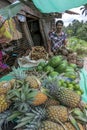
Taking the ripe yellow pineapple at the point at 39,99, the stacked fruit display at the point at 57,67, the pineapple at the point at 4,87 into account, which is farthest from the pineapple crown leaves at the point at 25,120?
the stacked fruit display at the point at 57,67

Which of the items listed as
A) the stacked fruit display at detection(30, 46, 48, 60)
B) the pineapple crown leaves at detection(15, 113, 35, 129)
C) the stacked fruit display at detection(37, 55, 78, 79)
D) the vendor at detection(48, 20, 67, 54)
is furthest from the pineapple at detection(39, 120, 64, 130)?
the vendor at detection(48, 20, 67, 54)

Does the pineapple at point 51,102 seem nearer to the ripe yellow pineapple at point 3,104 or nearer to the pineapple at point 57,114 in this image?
the pineapple at point 57,114

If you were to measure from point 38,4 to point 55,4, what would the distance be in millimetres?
270

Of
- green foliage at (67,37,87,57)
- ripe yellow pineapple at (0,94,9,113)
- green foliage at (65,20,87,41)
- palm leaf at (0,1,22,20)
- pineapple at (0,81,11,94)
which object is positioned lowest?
green foliage at (67,37,87,57)

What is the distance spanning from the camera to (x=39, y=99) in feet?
8.55

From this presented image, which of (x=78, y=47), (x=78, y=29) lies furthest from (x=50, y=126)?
(x=78, y=29)

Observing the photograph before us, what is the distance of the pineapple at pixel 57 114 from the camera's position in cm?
246

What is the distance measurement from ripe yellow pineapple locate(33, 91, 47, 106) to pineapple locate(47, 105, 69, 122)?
0.13 m

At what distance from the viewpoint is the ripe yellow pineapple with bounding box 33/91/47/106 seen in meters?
2.59

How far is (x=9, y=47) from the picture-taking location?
25.0 ft

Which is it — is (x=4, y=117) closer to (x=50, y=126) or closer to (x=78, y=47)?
(x=50, y=126)

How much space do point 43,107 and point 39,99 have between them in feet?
0.30

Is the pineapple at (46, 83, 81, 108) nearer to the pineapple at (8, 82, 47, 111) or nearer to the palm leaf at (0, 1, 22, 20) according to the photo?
the pineapple at (8, 82, 47, 111)

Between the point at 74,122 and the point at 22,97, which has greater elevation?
the point at 22,97
